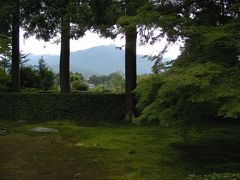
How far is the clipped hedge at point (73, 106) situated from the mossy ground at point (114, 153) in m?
2.87

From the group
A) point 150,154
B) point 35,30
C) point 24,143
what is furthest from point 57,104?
point 150,154

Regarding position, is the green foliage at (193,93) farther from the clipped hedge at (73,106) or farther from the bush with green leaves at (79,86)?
the bush with green leaves at (79,86)

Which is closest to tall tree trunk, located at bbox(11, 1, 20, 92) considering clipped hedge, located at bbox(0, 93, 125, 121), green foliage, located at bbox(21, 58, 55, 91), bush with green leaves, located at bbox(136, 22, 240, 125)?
clipped hedge, located at bbox(0, 93, 125, 121)

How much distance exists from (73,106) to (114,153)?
8755mm

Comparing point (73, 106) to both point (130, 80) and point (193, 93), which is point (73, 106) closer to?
point (130, 80)

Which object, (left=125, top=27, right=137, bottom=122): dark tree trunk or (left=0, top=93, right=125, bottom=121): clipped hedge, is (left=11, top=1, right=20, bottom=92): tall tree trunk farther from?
(left=125, top=27, right=137, bottom=122): dark tree trunk

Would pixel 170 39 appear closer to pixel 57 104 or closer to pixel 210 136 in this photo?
pixel 210 136

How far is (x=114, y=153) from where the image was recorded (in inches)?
489

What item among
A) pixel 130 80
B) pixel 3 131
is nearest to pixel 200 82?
pixel 3 131

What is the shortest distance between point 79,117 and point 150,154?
9.05 metres

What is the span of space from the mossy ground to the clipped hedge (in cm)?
287

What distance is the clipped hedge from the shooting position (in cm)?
2083

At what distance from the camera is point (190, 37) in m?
10.9

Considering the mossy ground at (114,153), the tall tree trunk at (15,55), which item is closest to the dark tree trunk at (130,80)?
the mossy ground at (114,153)
